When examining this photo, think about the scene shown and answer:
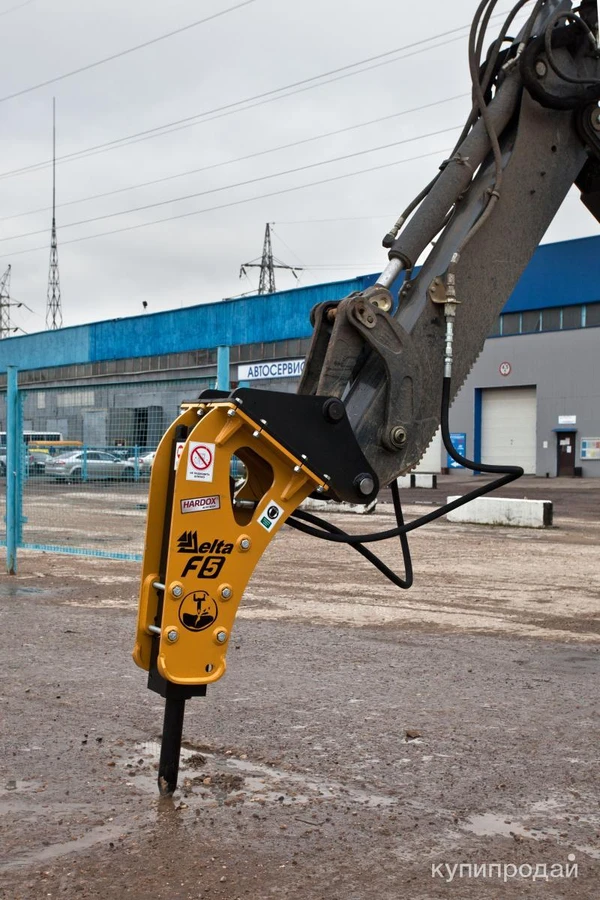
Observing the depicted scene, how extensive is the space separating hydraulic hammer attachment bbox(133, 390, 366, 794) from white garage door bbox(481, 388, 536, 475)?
1720 inches

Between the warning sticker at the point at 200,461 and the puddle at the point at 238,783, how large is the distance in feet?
5.05

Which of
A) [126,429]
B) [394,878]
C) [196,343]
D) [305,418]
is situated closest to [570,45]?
[305,418]

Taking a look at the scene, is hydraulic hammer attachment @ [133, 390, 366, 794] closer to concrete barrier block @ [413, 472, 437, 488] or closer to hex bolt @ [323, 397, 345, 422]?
hex bolt @ [323, 397, 345, 422]

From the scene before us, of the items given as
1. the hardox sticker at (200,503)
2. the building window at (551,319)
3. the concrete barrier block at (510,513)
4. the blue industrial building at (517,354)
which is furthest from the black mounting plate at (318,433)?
the building window at (551,319)

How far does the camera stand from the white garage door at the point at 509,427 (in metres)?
47.8

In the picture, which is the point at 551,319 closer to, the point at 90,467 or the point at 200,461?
the point at 90,467

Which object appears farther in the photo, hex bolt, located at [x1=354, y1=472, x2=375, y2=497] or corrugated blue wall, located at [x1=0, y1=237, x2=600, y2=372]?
corrugated blue wall, located at [x1=0, y1=237, x2=600, y2=372]

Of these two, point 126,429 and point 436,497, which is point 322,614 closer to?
point 126,429

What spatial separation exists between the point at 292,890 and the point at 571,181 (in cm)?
321

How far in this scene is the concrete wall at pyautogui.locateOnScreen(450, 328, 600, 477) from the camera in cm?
4459

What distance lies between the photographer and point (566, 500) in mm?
31359

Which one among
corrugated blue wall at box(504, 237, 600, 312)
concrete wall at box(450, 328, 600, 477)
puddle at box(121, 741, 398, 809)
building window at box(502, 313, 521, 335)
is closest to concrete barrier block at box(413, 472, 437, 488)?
concrete wall at box(450, 328, 600, 477)

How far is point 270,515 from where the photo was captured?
13.6 ft

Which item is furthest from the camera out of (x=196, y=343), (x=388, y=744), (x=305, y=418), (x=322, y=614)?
(x=196, y=343)
